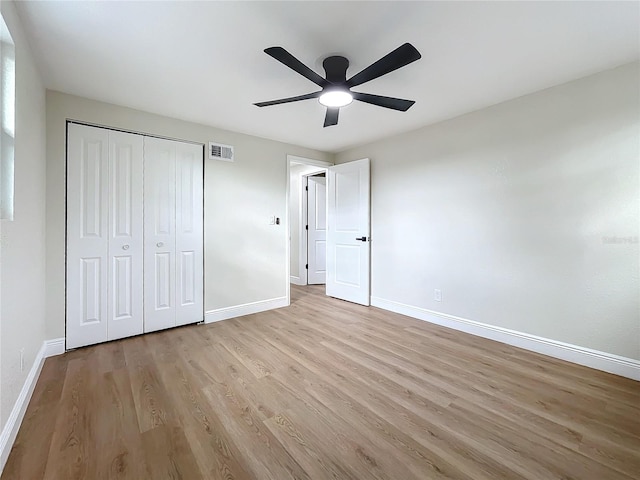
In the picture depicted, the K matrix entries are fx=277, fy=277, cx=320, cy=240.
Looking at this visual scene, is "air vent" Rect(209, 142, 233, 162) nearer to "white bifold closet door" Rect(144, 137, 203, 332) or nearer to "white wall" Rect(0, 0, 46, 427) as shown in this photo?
"white bifold closet door" Rect(144, 137, 203, 332)

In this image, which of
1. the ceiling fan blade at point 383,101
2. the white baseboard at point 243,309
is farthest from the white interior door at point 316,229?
the ceiling fan blade at point 383,101

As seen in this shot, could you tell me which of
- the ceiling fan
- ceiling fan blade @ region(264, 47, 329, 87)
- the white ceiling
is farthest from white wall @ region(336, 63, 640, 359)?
ceiling fan blade @ region(264, 47, 329, 87)

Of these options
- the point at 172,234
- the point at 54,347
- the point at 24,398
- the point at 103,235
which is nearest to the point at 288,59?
the point at 172,234

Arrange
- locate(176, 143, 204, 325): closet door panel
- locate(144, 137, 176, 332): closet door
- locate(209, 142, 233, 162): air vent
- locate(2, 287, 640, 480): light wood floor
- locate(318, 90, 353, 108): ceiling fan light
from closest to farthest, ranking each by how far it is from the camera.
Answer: locate(2, 287, 640, 480): light wood floor, locate(318, 90, 353, 108): ceiling fan light, locate(144, 137, 176, 332): closet door, locate(176, 143, 204, 325): closet door panel, locate(209, 142, 233, 162): air vent

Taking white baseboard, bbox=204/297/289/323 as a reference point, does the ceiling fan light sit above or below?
above

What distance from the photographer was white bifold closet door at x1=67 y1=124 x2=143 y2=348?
2.61m

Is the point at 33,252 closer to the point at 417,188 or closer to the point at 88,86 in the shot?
the point at 88,86

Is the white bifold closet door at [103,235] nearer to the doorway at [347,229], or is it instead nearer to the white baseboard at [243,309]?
the white baseboard at [243,309]

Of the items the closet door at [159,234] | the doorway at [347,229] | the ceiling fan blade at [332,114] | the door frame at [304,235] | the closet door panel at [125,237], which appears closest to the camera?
the ceiling fan blade at [332,114]

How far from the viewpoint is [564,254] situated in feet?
7.99

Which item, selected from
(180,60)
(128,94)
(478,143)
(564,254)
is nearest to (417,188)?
(478,143)

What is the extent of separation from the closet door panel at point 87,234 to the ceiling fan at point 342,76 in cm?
187

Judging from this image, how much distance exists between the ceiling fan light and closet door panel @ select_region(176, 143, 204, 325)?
1898 mm

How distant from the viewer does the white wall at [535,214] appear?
218 centimetres
